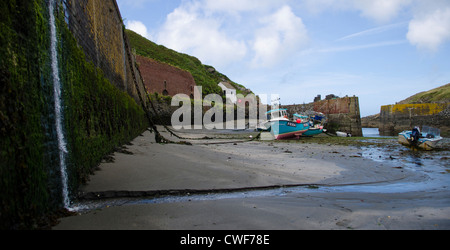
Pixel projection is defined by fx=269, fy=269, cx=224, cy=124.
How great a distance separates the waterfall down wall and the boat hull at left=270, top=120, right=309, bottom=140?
1786 centimetres

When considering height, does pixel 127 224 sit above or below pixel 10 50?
below

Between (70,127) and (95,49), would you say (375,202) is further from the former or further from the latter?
(95,49)

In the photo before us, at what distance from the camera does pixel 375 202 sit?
3934 millimetres

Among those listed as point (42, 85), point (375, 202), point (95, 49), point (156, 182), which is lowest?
point (375, 202)

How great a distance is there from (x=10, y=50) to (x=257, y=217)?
2.74 metres

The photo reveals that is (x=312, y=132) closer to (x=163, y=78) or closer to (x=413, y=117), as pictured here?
(x=413, y=117)

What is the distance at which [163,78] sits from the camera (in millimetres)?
38031

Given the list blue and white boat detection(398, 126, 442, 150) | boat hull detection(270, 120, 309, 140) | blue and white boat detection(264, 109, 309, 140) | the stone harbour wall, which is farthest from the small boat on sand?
blue and white boat detection(398, 126, 442, 150)

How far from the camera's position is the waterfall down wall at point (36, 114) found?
2.01 meters

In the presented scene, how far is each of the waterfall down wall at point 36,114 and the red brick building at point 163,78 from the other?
102 ft

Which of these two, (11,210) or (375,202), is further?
(375,202)

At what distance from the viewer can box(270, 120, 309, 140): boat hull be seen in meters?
20.8

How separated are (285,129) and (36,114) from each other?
1968 cm
